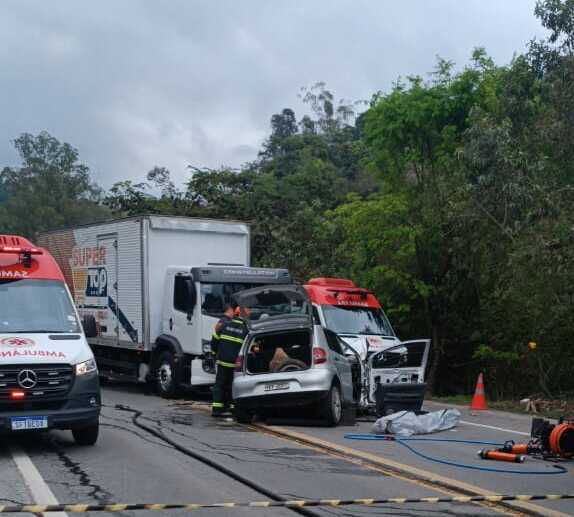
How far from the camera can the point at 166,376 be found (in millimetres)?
17984

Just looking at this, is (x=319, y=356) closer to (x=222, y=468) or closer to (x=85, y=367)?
(x=85, y=367)

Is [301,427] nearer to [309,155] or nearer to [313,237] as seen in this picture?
[313,237]

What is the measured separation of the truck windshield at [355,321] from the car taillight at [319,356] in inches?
170

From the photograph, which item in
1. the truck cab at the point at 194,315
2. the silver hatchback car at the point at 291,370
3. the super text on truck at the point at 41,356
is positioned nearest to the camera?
the super text on truck at the point at 41,356

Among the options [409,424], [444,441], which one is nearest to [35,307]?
[409,424]

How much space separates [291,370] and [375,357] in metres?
2.01

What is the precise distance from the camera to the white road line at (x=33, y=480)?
7.83 metres

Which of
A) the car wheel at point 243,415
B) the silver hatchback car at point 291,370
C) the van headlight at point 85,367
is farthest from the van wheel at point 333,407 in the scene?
the van headlight at point 85,367

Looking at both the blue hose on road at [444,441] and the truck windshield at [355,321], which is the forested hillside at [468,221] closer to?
the truck windshield at [355,321]

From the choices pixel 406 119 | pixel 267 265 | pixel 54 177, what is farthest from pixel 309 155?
pixel 406 119

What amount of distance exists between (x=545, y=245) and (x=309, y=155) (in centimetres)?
4789

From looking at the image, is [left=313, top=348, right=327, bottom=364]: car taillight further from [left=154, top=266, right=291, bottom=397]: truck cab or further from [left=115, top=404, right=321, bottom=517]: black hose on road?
[left=154, top=266, right=291, bottom=397]: truck cab

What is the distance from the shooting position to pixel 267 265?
1152 inches

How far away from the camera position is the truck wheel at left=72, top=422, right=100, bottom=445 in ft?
35.8
